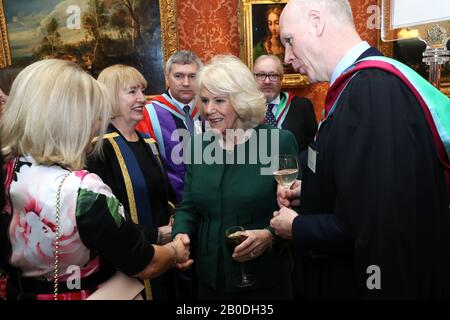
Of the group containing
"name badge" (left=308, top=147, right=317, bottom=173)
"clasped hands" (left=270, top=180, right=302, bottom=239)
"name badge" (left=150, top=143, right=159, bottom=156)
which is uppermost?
"name badge" (left=308, top=147, right=317, bottom=173)

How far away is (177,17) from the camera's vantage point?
5.05m

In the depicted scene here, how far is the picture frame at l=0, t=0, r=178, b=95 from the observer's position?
4801 mm

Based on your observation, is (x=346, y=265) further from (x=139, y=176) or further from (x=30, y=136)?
(x=139, y=176)

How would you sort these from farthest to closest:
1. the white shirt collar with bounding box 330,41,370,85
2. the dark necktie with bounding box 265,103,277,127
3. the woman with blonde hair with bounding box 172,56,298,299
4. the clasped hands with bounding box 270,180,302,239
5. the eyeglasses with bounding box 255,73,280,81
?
1. the eyeglasses with bounding box 255,73,280,81
2. the dark necktie with bounding box 265,103,277,127
3. the woman with blonde hair with bounding box 172,56,298,299
4. the clasped hands with bounding box 270,180,302,239
5. the white shirt collar with bounding box 330,41,370,85

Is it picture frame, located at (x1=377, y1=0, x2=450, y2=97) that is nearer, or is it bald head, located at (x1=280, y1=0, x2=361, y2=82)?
bald head, located at (x1=280, y1=0, x2=361, y2=82)

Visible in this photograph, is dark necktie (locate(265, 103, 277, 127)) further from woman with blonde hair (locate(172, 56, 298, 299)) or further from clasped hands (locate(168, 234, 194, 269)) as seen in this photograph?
clasped hands (locate(168, 234, 194, 269))

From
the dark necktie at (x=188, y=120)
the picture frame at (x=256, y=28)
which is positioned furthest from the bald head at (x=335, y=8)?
the picture frame at (x=256, y=28)

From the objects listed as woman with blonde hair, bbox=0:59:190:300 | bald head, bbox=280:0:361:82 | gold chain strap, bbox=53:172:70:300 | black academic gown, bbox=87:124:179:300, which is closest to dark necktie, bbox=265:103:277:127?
black academic gown, bbox=87:124:179:300

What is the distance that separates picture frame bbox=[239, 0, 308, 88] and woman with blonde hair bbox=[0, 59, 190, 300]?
3747 millimetres

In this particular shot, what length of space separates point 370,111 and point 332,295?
29.7 inches

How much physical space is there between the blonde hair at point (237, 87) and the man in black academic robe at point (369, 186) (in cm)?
77

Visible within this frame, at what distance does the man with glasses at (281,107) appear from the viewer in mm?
4066

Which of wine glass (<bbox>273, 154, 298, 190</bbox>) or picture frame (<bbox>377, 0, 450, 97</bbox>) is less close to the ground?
picture frame (<bbox>377, 0, 450, 97</bbox>)
